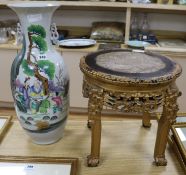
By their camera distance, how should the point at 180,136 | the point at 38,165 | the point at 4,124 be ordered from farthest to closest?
the point at 4,124 → the point at 180,136 → the point at 38,165

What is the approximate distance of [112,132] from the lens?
107cm

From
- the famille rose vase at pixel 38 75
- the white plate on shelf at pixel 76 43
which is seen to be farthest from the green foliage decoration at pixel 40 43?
the white plate on shelf at pixel 76 43

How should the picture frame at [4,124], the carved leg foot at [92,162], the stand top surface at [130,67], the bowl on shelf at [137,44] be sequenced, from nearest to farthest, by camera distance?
the stand top surface at [130,67] → the carved leg foot at [92,162] → the picture frame at [4,124] → the bowl on shelf at [137,44]

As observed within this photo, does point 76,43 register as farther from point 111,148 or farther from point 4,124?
point 111,148

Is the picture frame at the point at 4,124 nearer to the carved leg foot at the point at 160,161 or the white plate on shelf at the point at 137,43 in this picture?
the carved leg foot at the point at 160,161

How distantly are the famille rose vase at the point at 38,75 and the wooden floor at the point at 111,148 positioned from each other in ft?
0.34

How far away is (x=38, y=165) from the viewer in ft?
2.76

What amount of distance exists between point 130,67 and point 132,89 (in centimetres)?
11

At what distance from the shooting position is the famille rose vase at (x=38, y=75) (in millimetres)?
781

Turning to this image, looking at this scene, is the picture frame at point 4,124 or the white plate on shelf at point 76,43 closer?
the picture frame at point 4,124

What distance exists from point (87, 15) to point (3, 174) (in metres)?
1.65

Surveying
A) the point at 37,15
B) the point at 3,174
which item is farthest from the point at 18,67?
the point at 3,174

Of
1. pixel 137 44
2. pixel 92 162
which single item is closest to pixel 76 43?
pixel 137 44

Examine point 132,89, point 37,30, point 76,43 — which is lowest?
point 76,43
